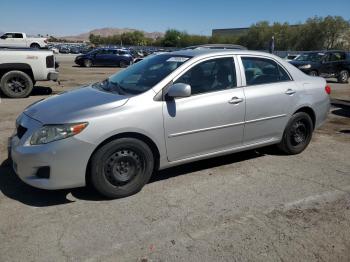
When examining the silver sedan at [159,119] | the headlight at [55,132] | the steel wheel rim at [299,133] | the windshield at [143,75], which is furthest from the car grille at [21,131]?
the steel wheel rim at [299,133]

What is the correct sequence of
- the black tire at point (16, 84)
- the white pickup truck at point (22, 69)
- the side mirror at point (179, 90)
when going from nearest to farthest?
the side mirror at point (179, 90) → the white pickup truck at point (22, 69) → the black tire at point (16, 84)

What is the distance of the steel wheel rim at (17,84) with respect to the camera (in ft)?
37.0

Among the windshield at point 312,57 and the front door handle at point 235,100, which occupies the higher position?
the windshield at point 312,57

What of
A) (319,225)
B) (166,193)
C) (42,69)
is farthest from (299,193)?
(42,69)

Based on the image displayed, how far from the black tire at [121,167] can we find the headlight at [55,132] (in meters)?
0.33

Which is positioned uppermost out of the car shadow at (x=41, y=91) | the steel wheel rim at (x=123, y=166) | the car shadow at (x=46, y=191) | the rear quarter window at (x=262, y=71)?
the rear quarter window at (x=262, y=71)

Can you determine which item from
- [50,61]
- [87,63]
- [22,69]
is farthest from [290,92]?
[87,63]

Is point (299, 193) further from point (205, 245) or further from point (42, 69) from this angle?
point (42, 69)

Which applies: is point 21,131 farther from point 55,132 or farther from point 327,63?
point 327,63

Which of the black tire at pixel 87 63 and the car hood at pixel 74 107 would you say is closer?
the car hood at pixel 74 107

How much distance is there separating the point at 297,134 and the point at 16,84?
867 centimetres

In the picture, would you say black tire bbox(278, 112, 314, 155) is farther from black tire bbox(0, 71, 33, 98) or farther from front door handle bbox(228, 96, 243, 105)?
black tire bbox(0, 71, 33, 98)

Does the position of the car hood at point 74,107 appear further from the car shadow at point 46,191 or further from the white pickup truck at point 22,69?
the white pickup truck at point 22,69

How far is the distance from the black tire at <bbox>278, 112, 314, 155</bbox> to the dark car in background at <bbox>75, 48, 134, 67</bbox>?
26420 mm
